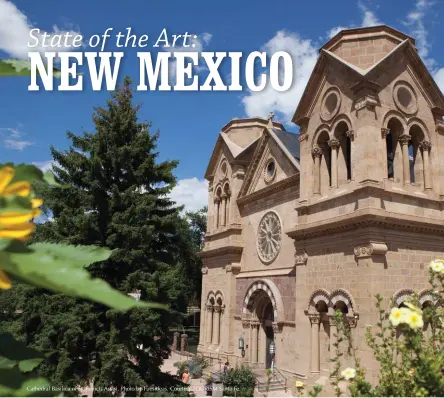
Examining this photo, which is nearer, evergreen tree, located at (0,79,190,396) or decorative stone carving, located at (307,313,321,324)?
evergreen tree, located at (0,79,190,396)

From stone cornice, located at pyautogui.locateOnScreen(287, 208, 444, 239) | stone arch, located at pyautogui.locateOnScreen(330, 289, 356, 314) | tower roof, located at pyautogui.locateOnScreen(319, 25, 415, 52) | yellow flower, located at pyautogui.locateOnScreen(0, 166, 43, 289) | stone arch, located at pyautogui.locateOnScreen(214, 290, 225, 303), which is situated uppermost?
tower roof, located at pyautogui.locateOnScreen(319, 25, 415, 52)

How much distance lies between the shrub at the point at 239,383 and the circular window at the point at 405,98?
12.8 metres

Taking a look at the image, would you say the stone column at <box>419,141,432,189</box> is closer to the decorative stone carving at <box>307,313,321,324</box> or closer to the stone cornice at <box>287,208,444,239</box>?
the stone cornice at <box>287,208,444,239</box>

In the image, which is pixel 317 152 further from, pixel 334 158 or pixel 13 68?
pixel 13 68

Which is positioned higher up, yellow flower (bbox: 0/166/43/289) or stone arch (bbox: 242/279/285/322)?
stone arch (bbox: 242/279/285/322)

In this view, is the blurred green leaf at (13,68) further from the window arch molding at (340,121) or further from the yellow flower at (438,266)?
the window arch molding at (340,121)

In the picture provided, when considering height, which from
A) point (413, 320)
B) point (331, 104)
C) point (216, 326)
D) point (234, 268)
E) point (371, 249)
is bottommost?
point (216, 326)

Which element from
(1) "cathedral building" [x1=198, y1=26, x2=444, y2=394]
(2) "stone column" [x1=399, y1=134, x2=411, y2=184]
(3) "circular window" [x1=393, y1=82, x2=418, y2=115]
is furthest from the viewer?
(3) "circular window" [x1=393, y1=82, x2=418, y2=115]

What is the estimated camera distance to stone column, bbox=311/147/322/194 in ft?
59.2

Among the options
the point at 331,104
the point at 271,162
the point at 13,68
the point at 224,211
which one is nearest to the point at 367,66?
the point at 331,104

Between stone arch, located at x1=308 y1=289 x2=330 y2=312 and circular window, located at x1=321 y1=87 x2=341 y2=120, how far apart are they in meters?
7.01

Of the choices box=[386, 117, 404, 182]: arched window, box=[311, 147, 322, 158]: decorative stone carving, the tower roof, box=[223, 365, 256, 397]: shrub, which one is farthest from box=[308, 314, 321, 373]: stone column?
the tower roof

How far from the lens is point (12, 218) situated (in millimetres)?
782

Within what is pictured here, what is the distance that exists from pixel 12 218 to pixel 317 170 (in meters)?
18.0
